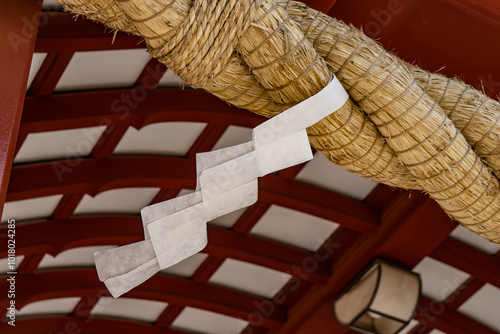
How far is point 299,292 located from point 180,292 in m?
1.20

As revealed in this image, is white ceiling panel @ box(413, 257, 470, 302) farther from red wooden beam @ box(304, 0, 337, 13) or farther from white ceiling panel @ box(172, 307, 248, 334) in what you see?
red wooden beam @ box(304, 0, 337, 13)

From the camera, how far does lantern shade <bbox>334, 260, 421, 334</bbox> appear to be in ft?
19.5

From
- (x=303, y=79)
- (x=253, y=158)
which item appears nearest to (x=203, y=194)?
(x=253, y=158)

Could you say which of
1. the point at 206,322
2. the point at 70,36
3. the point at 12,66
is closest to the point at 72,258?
the point at 206,322

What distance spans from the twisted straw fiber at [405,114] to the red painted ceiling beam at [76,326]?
22.0 ft

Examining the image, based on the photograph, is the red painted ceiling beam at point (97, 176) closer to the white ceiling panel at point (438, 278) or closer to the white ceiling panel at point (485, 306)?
the white ceiling panel at point (438, 278)

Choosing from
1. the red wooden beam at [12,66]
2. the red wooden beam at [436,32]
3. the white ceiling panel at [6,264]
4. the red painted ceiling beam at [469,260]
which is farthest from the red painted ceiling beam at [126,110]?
the red wooden beam at [12,66]

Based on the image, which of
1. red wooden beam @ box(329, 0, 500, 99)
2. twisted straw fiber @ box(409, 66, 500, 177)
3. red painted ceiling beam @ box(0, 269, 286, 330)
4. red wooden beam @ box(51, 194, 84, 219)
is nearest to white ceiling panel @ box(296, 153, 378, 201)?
red painted ceiling beam @ box(0, 269, 286, 330)

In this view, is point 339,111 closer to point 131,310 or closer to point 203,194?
point 203,194

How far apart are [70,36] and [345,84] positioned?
333 centimetres

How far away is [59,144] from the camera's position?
576cm

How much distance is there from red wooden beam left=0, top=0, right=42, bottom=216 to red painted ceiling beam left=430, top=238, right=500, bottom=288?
18.2ft

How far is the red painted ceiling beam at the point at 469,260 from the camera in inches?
259

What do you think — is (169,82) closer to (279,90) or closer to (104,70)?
(104,70)
